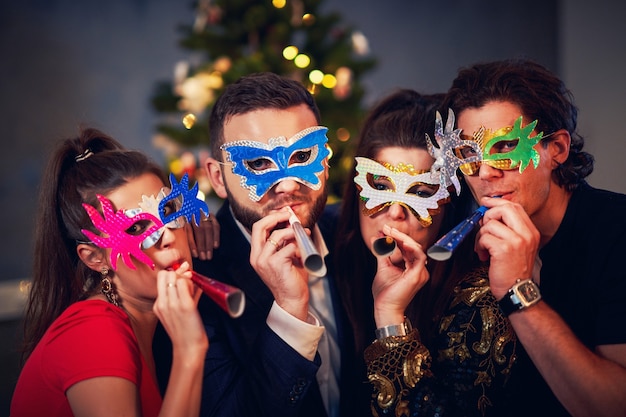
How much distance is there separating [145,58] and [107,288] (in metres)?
3.13

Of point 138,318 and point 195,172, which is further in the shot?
point 195,172

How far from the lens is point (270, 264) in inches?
60.5

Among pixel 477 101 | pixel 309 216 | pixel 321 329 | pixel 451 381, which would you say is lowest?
pixel 451 381

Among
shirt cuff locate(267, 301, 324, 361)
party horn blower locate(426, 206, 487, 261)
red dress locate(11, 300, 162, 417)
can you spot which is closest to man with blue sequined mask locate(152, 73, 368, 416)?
shirt cuff locate(267, 301, 324, 361)

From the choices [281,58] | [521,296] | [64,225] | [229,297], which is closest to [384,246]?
[521,296]

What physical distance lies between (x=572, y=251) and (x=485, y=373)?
382 millimetres

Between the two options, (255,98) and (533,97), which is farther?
(255,98)

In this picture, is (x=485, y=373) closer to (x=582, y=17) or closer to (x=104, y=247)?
(x=104, y=247)

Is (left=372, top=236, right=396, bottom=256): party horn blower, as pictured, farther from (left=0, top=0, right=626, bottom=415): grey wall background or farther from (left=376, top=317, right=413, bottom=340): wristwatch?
(left=0, top=0, right=626, bottom=415): grey wall background

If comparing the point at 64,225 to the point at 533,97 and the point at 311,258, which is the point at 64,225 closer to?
the point at 311,258

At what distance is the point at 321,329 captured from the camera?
5.07 ft

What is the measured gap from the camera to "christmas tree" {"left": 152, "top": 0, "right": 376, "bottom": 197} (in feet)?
10.5

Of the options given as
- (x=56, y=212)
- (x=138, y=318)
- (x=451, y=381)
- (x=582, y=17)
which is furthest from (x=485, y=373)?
(x=582, y=17)

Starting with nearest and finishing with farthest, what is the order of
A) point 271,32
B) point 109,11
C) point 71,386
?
point 71,386, point 271,32, point 109,11
